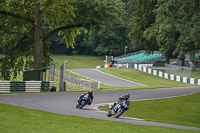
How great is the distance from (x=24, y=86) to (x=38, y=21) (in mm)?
6867

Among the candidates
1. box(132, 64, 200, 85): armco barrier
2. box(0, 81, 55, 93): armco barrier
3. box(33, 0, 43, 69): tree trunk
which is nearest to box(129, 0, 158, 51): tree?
box(132, 64, 200, 85): armco barrier

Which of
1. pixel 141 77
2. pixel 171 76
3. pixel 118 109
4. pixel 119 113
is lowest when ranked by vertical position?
pixel 141 77

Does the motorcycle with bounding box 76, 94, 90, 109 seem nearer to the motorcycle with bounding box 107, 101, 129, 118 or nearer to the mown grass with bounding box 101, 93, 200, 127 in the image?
the mown grass with bounding box 101, 93, 200, 127

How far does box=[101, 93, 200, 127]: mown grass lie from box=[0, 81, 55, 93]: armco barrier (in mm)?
8827

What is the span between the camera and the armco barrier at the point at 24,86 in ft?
96.3

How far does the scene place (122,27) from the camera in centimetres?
9750

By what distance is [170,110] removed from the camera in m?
21.9

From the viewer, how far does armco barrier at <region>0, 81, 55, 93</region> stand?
2936cm

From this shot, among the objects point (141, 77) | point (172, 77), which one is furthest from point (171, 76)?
point (141, 77)

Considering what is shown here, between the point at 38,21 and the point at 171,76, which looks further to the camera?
the point at 171,76

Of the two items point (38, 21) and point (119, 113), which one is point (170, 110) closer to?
point (119, 113)

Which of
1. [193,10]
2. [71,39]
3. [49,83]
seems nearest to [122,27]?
[71,39]

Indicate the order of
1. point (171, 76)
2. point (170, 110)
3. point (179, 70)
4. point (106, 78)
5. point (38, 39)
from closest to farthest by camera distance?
1. point (170, 110)
2. point (38, 39)
3. point (106, 78)
4. point (179, 70)
5. point (171, 76)

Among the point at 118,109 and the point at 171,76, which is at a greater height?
the point at 118,109
